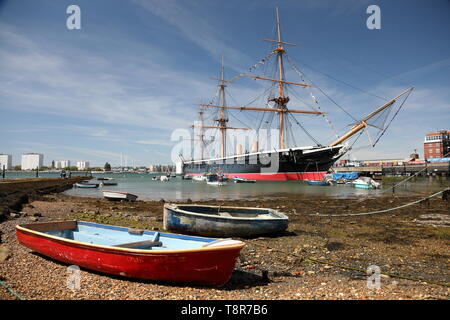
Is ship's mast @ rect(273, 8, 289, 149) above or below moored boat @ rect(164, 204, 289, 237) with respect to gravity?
above

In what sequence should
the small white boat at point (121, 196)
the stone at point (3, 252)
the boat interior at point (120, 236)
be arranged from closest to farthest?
the boat interior at point (120, 236)
the stone at point (3, 252)
the small white boat at point (121, 196)

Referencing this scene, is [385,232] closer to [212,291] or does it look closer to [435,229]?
[435,229]

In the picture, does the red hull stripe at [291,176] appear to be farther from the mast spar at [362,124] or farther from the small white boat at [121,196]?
the small white boat at [121,196]

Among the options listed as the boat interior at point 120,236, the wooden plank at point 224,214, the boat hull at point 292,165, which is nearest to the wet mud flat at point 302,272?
the boat interior at point 120,236

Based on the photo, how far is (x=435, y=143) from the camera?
5089 inches

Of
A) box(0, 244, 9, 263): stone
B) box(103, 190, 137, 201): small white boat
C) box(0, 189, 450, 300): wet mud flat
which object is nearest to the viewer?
box(0, 189, 450, 300): wet mud flat

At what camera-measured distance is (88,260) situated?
6254 mm

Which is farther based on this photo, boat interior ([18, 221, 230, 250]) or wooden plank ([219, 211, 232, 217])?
wooden plank ([219, 211, 232, 217])

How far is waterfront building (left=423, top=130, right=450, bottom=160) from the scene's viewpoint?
126 m

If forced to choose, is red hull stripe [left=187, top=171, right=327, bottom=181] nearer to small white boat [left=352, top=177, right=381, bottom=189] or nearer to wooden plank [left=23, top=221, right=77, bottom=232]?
small white boat [left=352, top=177, right=381, bottom=189]

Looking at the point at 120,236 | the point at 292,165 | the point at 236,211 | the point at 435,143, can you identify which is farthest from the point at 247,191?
the point at 435,143

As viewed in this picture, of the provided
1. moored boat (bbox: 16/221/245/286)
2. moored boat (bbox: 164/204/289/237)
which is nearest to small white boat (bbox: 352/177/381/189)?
moored boat (bbox: 164/204/289/237)

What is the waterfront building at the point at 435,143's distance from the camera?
4958 inches

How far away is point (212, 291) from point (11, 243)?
7.77m
